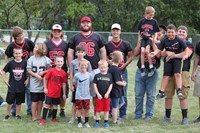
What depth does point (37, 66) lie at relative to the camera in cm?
714

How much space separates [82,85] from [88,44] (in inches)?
32.5

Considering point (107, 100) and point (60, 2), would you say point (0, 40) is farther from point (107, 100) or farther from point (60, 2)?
point (107, 100)

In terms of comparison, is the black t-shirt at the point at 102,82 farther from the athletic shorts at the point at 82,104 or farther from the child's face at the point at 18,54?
the child's face at the point at 18,54

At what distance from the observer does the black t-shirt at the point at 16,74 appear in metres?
7.23

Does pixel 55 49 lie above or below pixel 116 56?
above

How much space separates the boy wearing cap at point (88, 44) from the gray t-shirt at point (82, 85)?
0.22 m

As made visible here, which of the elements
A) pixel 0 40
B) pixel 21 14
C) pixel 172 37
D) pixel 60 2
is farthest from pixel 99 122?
pixel 21 14

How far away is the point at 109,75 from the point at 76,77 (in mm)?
637

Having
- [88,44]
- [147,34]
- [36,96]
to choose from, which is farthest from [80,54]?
[147,34]

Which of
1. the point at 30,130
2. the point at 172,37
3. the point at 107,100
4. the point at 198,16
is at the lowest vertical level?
the point at 30,130

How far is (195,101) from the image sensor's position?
9758 millimetres

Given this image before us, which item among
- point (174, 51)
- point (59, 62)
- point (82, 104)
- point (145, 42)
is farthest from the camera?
point (145, 42)

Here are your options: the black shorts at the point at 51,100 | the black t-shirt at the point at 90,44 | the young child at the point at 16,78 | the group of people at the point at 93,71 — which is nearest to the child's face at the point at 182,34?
the group of people at the point at 93,71

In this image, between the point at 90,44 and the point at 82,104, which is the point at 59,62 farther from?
the point at 82,104
